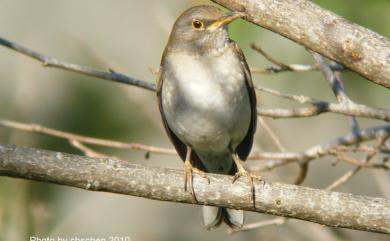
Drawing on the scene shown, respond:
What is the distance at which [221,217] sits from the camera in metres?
5.92

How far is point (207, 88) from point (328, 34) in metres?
1.47

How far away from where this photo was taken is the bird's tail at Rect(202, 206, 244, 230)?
5.86m

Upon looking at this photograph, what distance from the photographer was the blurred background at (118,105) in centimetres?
643

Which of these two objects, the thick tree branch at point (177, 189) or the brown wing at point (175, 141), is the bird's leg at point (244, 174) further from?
the brown wing at point (175, 141)

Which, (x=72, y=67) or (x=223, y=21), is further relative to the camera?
(x=223, y=21)

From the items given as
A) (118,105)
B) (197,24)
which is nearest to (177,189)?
(197,24)

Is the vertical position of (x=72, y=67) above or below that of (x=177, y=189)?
above

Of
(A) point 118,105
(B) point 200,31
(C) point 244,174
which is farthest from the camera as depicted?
(A) point 118,105

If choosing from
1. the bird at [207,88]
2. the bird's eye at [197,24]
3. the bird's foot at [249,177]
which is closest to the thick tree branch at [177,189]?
the bird's foot at [249,177]

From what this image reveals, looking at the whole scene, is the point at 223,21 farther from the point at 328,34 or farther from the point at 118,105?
the point at 118,105

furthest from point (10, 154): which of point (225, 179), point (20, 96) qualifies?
point (20, 96)

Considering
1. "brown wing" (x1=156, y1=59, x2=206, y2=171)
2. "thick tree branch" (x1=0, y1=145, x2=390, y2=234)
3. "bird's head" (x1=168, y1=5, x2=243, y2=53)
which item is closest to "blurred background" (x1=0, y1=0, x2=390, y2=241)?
"bird's head" (x1=168, y1=5, x2=243, y2=53)

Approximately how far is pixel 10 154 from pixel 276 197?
5.15 feet

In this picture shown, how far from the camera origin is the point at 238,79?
18.6 feet
